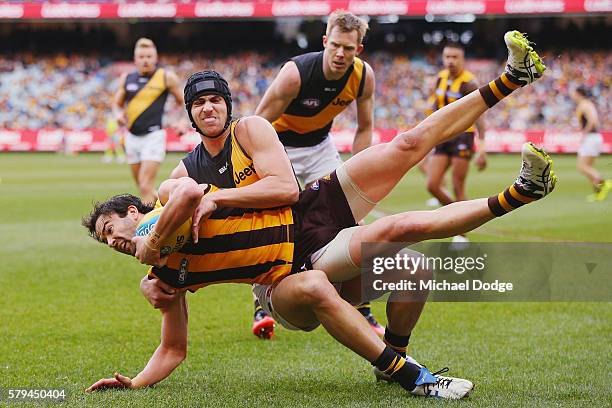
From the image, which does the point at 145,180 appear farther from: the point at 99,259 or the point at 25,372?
the point at 25,372

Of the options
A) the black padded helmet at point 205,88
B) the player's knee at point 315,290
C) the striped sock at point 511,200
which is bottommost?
the player's knee at point 315,290

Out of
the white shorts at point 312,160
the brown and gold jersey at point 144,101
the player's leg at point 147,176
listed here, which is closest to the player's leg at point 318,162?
the white shorts at point 312,160

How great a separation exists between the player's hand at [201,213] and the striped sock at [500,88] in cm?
167

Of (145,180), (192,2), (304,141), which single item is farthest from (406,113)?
(304,141)

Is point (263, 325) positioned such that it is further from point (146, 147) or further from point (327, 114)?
point (146, 147)

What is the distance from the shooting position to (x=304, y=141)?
24.7 ft

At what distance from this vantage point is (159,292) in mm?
4715

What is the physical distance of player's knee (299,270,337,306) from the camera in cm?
435

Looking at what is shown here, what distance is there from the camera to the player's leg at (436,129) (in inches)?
191

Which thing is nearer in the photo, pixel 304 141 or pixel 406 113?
pixel 304 141

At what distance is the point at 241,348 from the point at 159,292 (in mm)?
1310

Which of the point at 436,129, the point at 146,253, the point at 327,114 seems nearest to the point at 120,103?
the point at 327,114

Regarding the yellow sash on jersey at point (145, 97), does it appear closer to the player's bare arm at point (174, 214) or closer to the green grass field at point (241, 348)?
the green grass field at point (241, 348)

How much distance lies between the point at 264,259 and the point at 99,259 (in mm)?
5717
